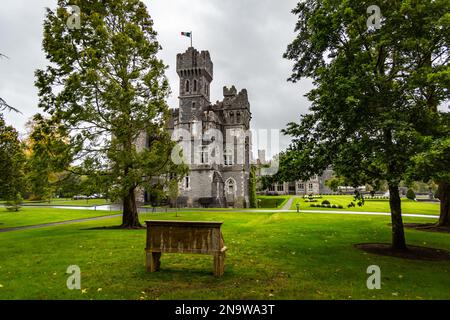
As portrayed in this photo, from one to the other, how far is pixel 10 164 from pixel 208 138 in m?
28.2

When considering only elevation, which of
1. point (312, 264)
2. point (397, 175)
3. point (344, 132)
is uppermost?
point (344, 132)

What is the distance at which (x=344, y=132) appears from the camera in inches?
430

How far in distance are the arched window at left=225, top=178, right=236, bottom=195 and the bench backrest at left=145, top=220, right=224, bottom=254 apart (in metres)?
40.4

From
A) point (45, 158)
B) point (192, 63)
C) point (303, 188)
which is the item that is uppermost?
point (192, 63)

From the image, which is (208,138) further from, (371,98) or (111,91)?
(371,98)

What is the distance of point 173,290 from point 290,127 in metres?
7.87

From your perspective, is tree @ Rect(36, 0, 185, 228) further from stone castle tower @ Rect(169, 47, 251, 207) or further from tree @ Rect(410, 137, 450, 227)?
stone castle tower @ Rect(169, 47, 251, 207)

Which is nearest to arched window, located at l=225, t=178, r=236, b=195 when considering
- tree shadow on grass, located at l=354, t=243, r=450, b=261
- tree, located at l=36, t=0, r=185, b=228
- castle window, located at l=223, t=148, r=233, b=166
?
castle window, located at l=223, t=148, r=233, b=166

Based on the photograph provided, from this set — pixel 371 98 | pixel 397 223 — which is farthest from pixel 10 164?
pixel 397 223

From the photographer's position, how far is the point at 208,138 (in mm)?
47625

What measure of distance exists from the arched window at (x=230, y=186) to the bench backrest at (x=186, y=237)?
133ft
